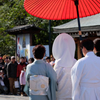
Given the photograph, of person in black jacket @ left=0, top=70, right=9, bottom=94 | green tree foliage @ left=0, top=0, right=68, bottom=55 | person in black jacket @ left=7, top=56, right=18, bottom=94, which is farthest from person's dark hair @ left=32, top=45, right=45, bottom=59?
green tree foliage @ left=0, top=0, right=68, bottom=55

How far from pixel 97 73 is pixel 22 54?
9974 millimetres

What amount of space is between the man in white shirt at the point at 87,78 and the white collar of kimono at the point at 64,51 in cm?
74

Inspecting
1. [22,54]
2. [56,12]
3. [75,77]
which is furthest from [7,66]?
[75,77]

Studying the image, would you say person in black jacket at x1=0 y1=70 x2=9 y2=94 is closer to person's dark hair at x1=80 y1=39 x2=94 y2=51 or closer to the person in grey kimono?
the person in grey kimono

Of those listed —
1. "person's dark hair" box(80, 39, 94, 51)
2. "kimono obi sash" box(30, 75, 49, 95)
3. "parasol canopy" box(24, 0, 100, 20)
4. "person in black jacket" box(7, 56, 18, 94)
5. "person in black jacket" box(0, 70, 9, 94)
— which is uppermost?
"parasol canopy" box(24, 0, 100, 20)

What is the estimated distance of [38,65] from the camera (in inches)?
174

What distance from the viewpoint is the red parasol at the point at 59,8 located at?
4.96 meters

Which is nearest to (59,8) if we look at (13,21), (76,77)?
(76,77)

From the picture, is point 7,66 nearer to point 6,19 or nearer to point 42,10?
point 42,10

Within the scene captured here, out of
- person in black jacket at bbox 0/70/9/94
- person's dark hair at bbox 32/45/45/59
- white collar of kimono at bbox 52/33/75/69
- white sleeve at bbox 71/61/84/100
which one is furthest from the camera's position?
person in black jacket at bbox 0/70/9/94

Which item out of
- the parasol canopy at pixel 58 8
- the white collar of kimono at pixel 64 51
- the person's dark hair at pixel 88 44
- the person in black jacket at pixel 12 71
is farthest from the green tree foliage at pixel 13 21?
the person's dark hair at pixel 88 44

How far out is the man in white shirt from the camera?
12.4 feet

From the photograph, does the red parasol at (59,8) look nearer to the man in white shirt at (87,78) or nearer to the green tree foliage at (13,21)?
the man in white shirt at (87,78)

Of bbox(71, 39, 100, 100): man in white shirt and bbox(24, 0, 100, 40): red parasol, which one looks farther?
bbox(24, 0, 100, 40): red parasol
